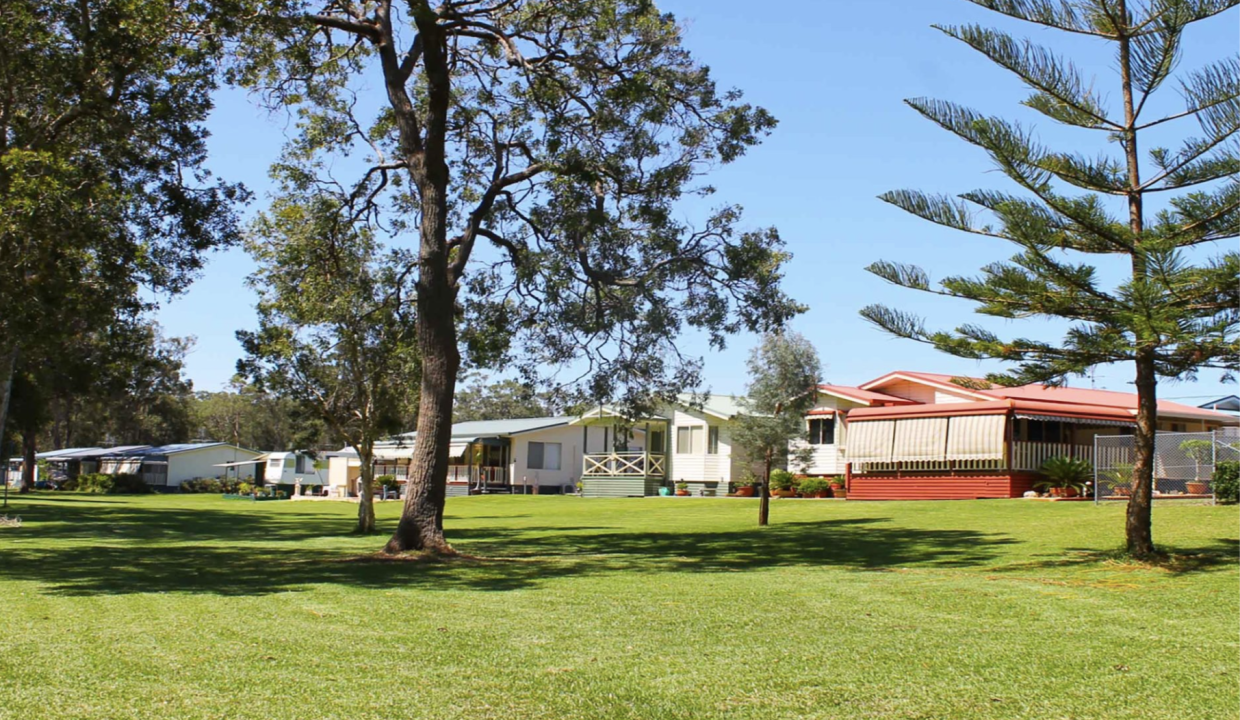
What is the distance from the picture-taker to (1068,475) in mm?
25031

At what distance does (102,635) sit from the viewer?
7.49 m

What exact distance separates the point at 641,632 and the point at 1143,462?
695cm

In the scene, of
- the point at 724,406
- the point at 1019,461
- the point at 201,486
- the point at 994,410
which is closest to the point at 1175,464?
the point at 1019,461

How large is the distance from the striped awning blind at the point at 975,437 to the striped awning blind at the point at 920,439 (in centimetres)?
28

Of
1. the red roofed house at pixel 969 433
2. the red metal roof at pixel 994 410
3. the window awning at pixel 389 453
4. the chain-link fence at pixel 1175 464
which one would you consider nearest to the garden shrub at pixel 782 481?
the red roofed house at pixel 969 433

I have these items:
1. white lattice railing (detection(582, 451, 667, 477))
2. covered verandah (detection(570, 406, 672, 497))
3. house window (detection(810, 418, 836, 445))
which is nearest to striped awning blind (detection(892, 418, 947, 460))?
house window (detection(810, 418, 836, 445))

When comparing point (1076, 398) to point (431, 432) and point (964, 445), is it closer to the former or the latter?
point (964, 445)

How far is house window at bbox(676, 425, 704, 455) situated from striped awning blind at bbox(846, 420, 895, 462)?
36.1 ft

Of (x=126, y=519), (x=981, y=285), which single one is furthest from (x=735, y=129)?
(x=126, y=519)

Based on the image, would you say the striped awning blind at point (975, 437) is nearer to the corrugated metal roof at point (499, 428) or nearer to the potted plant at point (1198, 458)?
the potted plant at point (1198, 458)

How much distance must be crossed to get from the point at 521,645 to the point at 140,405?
77.4 meters

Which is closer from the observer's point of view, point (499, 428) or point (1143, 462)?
point (1143, 462)

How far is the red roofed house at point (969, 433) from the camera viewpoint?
27141 mm

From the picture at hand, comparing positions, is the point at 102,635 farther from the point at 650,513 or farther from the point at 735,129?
the point at 650,513
